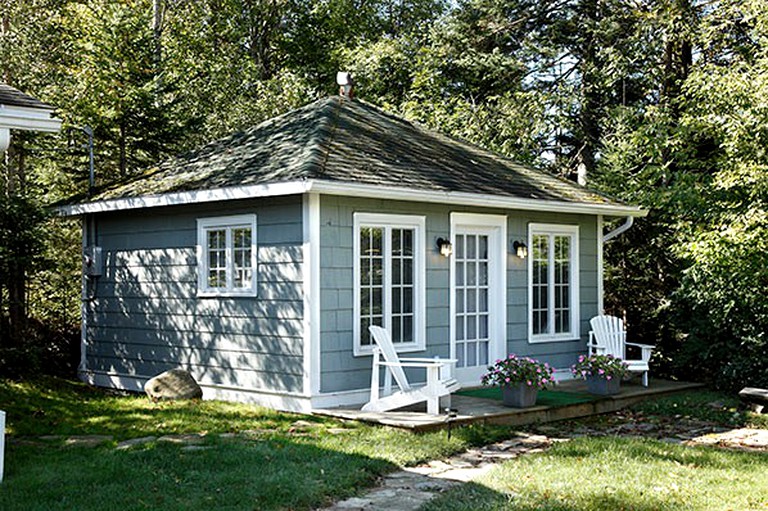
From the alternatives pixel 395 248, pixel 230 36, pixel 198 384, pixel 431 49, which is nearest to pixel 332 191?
pixel 395 248

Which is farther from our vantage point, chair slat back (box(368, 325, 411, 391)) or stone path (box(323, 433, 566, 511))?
chair slat back (box(368, 325, 411, 391))

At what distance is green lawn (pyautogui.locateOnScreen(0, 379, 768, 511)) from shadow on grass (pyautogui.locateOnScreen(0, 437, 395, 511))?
13 millimetres

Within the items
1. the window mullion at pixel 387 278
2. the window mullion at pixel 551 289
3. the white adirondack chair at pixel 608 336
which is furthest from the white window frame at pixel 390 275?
the white adirondack chair at pixel 608 336

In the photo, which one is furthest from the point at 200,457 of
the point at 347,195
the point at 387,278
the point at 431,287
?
the point at 431,287

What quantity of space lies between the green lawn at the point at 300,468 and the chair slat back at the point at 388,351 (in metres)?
0.71

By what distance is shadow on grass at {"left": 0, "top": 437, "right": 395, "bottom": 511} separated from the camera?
220 inches

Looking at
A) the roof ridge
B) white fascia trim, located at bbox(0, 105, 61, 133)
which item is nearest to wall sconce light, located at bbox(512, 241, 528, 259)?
the roof ridge

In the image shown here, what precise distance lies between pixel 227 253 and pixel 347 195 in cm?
179

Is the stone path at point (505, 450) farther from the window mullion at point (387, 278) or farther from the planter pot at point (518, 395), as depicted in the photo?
the window mullion at point (387, 278)

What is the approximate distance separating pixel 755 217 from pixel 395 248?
16.2 feet

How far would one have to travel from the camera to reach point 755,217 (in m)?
11.2

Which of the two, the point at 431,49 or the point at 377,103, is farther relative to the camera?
the point at 377,103

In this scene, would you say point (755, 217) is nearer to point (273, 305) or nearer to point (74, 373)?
point (273, 305)

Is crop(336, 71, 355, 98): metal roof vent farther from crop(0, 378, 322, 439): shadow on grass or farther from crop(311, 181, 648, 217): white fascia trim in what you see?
crop(0, 378, 322, 439): shadow on grass
